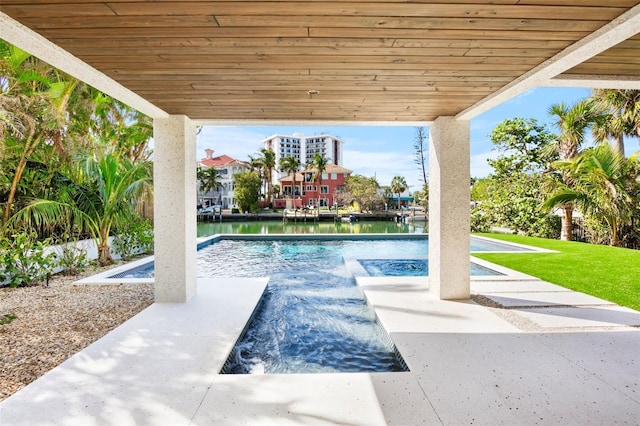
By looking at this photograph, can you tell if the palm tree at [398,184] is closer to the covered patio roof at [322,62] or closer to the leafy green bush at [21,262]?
the covered patio roof at [322,62]

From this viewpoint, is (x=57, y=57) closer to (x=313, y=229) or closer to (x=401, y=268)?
(x=401, y=268)

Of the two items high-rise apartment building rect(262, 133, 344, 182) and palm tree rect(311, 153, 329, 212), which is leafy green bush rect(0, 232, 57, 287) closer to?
palm tree rect(311, 153, 329, 212)

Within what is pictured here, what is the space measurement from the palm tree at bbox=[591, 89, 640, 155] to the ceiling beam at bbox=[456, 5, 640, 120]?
10.8m

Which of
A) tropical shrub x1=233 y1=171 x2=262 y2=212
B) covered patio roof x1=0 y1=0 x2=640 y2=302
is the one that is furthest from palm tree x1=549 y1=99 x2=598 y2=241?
tropical shrub x1=233 y1=171 x2=262 y2=212

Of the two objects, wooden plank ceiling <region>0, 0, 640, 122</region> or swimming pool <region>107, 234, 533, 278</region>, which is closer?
wooden plank ceiling <region>0, 0, 640, 122</region>

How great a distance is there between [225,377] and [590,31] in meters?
4.21

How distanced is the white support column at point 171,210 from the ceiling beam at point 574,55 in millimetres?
4463

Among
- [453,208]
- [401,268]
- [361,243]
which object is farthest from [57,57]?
[361,243]

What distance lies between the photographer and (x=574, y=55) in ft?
9.66

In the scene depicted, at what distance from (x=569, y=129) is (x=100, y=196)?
667 inches

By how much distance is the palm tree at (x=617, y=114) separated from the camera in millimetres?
11448

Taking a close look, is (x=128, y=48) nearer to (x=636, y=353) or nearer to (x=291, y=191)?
(x=636, y=353)

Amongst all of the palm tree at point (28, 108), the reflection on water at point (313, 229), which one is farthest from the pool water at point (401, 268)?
the reflection on water at point (313, 229)

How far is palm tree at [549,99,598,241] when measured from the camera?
1313 cm
